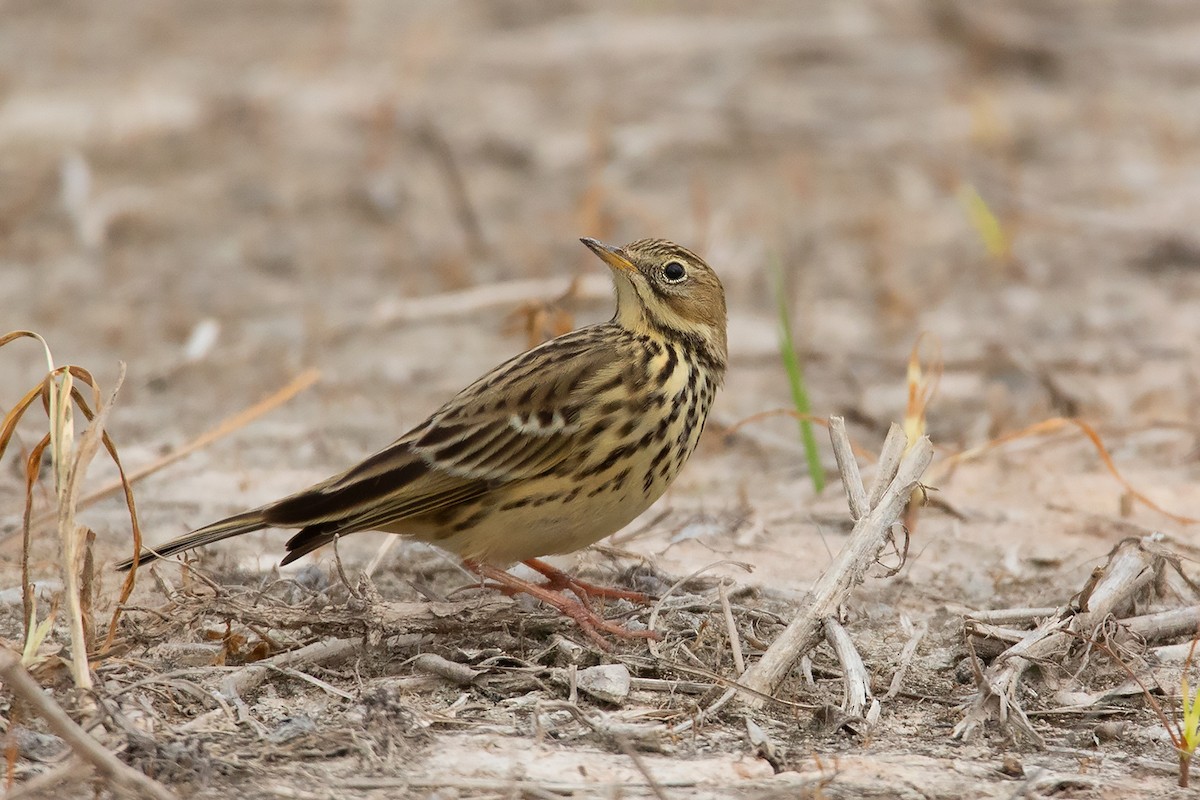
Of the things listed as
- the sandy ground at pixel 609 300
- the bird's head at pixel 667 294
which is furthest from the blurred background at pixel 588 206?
the bird's head at pixel 667 294

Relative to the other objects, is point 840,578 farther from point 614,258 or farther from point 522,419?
point 614,258

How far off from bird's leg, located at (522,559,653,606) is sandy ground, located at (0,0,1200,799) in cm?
22

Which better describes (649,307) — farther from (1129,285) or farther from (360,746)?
(1129,285)

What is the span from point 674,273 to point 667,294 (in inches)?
3.2

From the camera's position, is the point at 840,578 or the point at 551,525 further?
the point at 551,525

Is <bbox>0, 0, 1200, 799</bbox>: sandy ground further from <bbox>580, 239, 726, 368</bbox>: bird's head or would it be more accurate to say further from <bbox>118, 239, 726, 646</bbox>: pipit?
<bbox>580, 239, 726, 368</bbox>: bird's head

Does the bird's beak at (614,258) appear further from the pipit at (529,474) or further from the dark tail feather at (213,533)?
the dark tail feather at (213,533)

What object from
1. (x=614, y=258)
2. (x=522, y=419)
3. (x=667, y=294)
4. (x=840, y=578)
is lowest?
(x=840, y=578)

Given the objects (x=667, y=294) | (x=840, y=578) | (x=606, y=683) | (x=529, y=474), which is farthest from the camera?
(x=667, y=294)

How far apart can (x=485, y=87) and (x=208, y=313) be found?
11.7 ft

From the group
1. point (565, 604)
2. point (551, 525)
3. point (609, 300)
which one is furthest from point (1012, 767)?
point (609, 300)

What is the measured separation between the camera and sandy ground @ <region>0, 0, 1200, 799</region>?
3904mm

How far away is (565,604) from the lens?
448 cm

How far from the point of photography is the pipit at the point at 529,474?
176 inches
